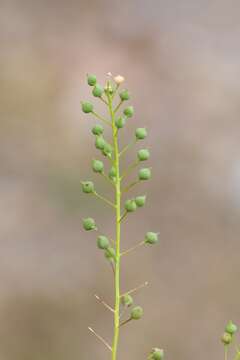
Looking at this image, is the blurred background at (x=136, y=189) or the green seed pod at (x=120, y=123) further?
the blurred background at (x=136, y=189)

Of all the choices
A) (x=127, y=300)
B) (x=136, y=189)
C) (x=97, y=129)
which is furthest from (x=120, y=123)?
(x=136, y=189)

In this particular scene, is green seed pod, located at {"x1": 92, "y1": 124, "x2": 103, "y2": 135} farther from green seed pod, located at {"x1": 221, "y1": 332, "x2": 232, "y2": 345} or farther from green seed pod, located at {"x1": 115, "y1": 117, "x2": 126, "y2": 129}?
green seed pod, located at {"x1": 221, "y1": 332, "x2": 232, "y2": 345}

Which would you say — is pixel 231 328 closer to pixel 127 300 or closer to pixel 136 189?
pixel 127 300

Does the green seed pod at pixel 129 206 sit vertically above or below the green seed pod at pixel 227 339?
above

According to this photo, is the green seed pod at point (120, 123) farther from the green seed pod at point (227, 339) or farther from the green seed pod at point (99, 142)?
the green seed pod at point (227, 339)

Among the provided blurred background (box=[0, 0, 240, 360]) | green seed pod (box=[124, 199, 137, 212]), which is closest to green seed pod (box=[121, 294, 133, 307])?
green seed pod (box=[124, 199, 137, 212])

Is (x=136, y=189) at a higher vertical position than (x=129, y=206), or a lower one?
lower

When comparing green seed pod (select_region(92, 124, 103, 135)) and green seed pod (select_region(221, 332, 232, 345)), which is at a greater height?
green seed pod (select_region(92, 124, 103, 135))

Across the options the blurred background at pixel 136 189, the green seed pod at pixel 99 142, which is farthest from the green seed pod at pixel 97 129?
the blurred background at pixel 136 189

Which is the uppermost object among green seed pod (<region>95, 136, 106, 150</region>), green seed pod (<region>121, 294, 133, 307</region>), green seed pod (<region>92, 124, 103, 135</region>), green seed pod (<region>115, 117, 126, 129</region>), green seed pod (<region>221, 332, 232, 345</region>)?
green seed pod (<region>115, 117, 126, 129</region>)

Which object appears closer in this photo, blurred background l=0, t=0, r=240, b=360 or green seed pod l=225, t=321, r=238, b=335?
green seed pod l=225, t=321, r=238, b=335
